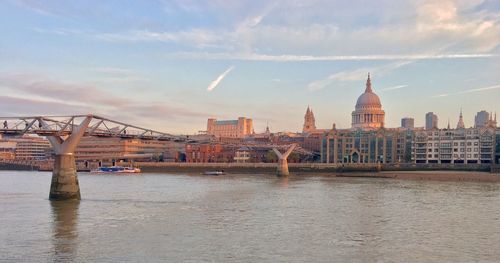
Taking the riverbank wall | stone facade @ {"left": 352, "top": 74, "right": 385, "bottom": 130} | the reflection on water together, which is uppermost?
stone facade @ {"left": 352, "top": 74, "right": 385, "bottom": 130}

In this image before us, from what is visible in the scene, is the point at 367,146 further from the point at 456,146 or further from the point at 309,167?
the point at 309,167

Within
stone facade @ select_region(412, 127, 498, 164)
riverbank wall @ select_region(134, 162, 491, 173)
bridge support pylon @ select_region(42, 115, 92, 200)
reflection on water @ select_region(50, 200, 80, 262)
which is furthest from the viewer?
stone facade @ select_region(412, 127, 498, 164)

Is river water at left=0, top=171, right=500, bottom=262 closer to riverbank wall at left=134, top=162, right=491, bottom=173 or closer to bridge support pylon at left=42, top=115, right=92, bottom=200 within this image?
bridge support pylon at left=42, top=115, right=92, bottom=200

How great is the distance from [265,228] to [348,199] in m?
19.8

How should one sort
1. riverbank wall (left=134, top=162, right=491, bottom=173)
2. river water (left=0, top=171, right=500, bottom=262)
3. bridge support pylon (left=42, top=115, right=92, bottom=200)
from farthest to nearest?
riverbank wall (left=134, top=162, right=491, bottom=173), bridge support pylon (left=42, top=115, right=92, bottom=200), river water (left=0, top=171, right=500, bottom=262)

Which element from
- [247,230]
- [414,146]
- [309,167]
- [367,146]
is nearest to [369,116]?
[367,146]

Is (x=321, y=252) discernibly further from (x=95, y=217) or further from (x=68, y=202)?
(x=68, y=202)

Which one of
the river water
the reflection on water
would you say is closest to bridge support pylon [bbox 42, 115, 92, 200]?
the reflection on water

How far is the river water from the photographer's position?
23.3 metres

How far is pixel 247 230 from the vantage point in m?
29.6

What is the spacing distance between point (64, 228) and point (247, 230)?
29.7 feet

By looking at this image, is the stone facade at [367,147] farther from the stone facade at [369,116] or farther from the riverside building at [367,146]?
the stone facade at [369,116]

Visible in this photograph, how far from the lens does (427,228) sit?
102ft

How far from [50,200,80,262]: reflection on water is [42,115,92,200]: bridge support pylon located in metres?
1.00
